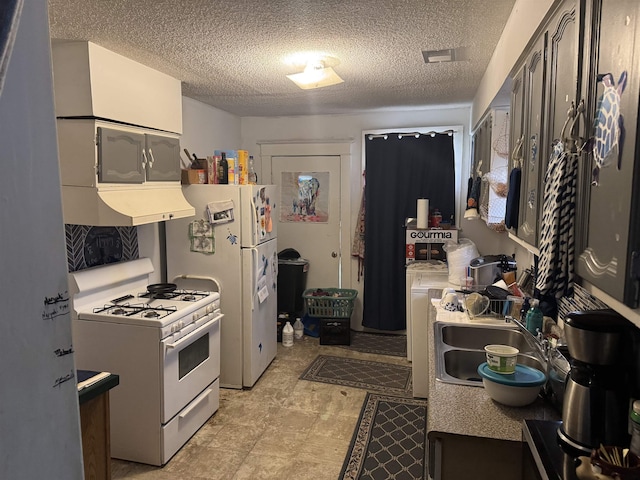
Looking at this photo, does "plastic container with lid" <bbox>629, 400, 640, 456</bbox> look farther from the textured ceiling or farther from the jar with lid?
the jar with lid

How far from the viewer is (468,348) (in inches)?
89.0

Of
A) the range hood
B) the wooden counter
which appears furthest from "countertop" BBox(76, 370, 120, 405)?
the range hood

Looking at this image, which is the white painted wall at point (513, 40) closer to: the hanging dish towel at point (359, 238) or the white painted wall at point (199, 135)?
the hanging dish towel at point (359, 238)

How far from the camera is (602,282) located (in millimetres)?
924

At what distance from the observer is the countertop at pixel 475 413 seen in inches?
56.2

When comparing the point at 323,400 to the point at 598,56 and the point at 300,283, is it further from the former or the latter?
the point at 598,56

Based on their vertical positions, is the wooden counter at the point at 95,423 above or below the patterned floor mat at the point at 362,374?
above

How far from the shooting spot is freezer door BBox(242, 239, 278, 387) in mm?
3521

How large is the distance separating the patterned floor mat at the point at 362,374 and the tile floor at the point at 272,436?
11 centimetres

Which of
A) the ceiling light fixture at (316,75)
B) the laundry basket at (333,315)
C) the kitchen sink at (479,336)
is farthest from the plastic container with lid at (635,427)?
the laundry basket at (333,315)

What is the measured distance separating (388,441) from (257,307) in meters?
1.41

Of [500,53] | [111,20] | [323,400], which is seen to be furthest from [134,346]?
[500,53]

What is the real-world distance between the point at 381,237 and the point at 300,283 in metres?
0.96

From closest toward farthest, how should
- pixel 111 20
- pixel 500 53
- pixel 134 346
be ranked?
pixel 111 20, pixel 500 53, pixel 134 346
